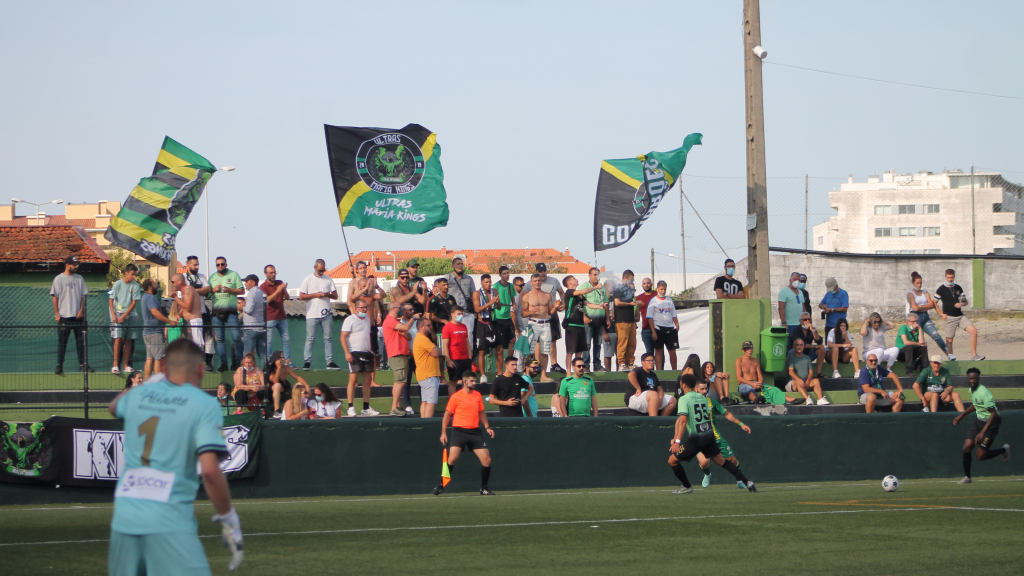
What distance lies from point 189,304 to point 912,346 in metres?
13.8

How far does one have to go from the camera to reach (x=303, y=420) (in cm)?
1453

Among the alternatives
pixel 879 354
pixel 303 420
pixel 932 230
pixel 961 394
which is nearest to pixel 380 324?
pixel 303 420

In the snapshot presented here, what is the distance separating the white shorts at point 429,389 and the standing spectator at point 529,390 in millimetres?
1424

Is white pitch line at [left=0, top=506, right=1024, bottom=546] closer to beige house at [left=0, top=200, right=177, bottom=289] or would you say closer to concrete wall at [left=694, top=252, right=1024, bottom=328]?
concrete wall at [left=694, top=252, right=1024, bottom=328]

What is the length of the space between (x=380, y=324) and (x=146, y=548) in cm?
1317

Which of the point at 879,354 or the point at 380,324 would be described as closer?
the point at 380,324

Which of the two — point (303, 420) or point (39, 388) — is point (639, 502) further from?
point (39, 388)

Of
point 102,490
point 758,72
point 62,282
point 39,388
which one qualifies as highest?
point 758,72

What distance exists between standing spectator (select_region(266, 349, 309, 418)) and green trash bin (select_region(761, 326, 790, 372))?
8708 mm

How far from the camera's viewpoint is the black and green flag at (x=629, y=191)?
1873 cm

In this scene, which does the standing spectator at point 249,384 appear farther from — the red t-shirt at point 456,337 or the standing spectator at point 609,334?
the standing spectator at point 609,334

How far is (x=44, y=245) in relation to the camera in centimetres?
3256

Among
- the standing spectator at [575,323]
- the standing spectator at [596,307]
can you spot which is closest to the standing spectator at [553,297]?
the standing spectator at [575,323]

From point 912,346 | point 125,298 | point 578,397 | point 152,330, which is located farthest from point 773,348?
point 125,298
